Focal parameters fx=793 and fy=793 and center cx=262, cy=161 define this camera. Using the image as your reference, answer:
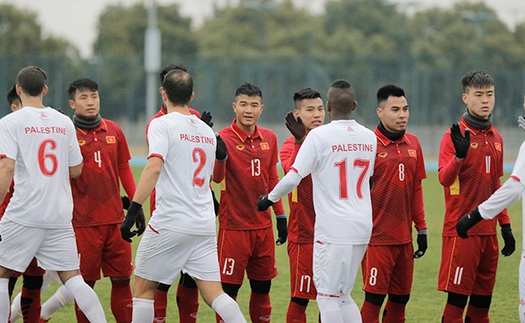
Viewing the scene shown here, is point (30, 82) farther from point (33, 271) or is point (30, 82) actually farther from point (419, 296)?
point (419, 296)

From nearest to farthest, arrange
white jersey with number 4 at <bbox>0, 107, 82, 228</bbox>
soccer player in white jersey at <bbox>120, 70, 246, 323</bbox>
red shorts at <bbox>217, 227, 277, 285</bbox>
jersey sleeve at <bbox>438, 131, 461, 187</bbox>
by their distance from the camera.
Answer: soccer player in white jersey at <bbox>120, 70, 246, 323</bbox> → white jersey with number 4 at <bbox>0, 107, 82, 228</bbox> → jersey sleeve at <bbox>438, 131, 461, 187</bbox> → red shorts at <bbox>217, 227, 277, 285</bbox>

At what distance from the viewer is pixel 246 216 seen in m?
7.72

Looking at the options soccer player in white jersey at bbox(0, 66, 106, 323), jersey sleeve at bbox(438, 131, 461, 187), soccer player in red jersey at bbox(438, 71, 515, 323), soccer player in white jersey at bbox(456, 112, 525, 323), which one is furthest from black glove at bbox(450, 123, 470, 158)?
soccer player in white jersey at bbox(0, 66, 106, 323)

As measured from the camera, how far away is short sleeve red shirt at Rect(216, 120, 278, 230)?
25.3 ft

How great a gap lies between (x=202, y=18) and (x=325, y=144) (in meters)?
58.0

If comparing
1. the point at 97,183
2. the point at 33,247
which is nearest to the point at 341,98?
the point at 97,183

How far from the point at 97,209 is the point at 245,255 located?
1.52m

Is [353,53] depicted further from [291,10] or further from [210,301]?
[210,301]

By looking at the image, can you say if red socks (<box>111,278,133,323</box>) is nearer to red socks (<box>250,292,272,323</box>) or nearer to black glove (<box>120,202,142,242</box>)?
red socks (<box>250,292,272,323</box>)

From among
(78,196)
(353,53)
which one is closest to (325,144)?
(78,196)

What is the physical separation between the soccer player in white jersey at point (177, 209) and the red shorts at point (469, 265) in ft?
6.91

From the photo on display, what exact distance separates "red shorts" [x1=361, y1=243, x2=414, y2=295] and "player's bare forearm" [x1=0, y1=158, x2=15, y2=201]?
10.7 feet

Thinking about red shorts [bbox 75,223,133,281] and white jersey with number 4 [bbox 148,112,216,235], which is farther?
red shorts [bbox 75,223,133,281]

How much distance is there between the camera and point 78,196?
25.5ft
